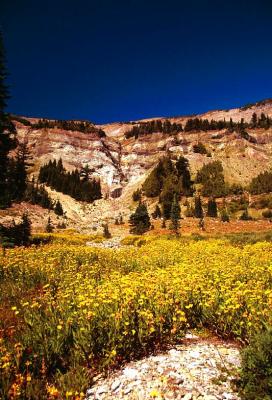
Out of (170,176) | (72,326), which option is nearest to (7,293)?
(72,326)

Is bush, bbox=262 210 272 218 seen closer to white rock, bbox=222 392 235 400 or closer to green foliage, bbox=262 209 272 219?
green foliage, bbox=262 209 272 219

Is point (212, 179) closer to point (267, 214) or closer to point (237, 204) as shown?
point (237, 204)

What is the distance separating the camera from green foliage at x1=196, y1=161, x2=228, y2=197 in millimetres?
71562

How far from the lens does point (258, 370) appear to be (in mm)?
4027

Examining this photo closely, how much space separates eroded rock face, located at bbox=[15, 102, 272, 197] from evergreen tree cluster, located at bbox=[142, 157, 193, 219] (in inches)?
297

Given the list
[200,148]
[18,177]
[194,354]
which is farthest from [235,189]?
[194,354]

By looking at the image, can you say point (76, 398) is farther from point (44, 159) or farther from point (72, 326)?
point (44, 159)

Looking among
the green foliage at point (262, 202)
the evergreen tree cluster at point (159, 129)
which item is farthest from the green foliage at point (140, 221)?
the evergreen tree cluster at point (159, 129)

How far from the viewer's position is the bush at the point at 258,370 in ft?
12.6

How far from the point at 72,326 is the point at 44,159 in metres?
97.3

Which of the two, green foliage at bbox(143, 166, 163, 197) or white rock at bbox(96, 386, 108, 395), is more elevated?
green foliage at bbox(143, 166, 163, 197)

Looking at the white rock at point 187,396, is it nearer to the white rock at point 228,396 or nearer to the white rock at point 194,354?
the white rock at point 228,396

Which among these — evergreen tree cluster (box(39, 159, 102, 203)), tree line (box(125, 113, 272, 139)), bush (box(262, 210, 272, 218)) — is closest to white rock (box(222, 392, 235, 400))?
bush (box(262, 210, 272, 218))

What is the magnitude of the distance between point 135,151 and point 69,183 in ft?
108
